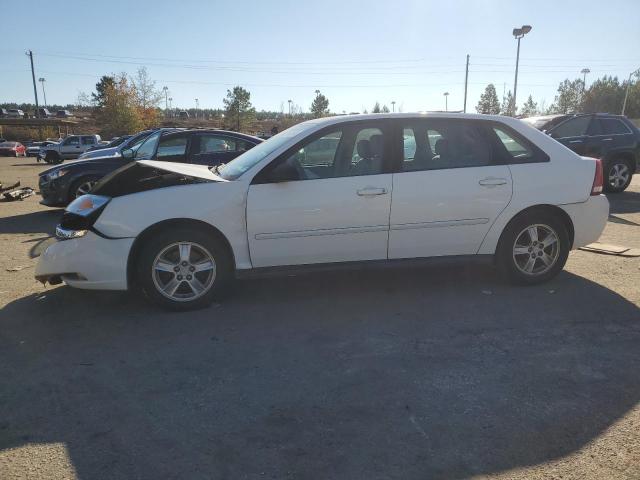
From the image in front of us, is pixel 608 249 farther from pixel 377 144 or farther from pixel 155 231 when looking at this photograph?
pixel 155 231

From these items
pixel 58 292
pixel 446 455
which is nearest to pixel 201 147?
pixel 58 292

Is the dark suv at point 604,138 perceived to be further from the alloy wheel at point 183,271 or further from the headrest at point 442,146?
the alloy wheel at point 183,271

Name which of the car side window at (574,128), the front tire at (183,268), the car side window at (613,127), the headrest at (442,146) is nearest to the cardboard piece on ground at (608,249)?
the headrest at (442,146)

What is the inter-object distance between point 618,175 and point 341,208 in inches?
397

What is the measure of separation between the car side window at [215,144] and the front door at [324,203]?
16.3 feet

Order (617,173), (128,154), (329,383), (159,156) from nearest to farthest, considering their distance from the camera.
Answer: (329,383) < (159,156) < (128,154) < (617,173)

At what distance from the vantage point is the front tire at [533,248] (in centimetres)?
486

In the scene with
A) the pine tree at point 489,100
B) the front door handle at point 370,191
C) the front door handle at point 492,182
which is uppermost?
the pine tree at point 489,100

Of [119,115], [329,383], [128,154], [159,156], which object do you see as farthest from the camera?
[119,115]

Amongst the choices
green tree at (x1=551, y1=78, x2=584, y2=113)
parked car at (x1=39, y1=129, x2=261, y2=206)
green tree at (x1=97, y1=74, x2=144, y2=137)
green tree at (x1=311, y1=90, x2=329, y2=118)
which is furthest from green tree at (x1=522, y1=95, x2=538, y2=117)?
parked car at (x1=39, y1=129, x2=261, y2=206)

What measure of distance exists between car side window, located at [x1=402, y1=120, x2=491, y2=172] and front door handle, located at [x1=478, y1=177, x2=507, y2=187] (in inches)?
6.4

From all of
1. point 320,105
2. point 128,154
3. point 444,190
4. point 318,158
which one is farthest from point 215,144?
point 320,105

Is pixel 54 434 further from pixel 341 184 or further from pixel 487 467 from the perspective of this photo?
pixel 341 184

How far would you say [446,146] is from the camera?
4789 millimetres
